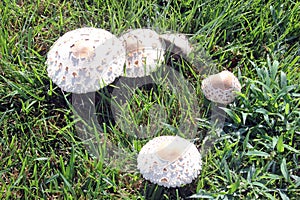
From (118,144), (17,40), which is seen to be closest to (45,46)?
(17,40)

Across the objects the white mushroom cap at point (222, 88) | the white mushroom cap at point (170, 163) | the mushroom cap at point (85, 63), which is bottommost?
the white mushroom cap at point (170, 163)

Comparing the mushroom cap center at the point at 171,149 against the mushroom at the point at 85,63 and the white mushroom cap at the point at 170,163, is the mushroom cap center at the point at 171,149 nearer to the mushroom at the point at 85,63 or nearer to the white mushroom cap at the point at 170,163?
the white mushroom cap at the point at 170,163

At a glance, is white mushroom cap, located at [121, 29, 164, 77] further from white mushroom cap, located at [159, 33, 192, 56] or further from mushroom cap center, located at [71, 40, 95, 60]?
mushroom cap center, located at [71, 40, 95, 60]

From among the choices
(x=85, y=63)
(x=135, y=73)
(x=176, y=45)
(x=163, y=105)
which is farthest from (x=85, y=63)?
(x=176, y=45)

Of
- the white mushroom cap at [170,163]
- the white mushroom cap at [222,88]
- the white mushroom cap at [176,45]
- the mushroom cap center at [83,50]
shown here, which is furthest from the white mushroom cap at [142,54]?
the white mushroom cap at [170,163]

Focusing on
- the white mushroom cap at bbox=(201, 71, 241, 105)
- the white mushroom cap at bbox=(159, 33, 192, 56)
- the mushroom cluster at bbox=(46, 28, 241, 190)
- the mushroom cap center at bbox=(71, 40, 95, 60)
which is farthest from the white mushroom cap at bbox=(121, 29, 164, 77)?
the white mushroom cap at bbox=(201, 71, 241, 105)

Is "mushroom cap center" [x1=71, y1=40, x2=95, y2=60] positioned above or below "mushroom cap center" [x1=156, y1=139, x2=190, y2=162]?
above
